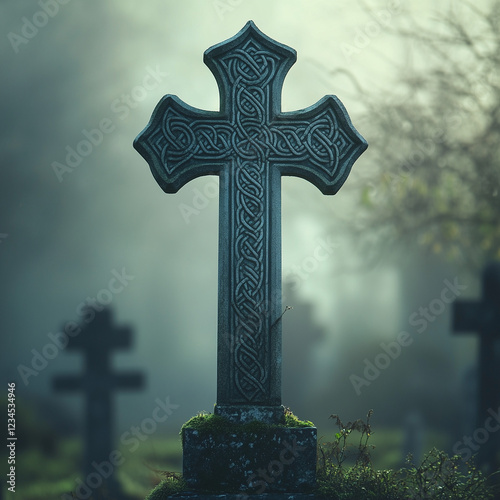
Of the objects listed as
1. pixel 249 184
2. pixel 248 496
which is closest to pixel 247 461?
pixel 248 496

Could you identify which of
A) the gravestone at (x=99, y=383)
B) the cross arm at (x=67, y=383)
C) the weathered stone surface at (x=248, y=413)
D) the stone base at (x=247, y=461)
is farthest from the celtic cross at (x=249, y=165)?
the cross arm at (x=67, y=383)

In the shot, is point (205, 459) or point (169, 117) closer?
point (205, 459)

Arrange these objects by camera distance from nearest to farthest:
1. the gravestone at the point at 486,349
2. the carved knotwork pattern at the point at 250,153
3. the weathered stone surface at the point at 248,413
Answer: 1. the weathered stone surface at the point at 248,413
2. the carved knotwork pattern at the point at 250,153
3. the gravestone at the point at 486,349

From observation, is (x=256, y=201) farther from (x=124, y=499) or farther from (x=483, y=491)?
(x=124, y=499)

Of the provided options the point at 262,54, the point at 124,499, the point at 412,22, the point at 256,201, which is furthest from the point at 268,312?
the point at 412,22

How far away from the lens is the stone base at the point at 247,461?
4.18m

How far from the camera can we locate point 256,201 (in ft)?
14.9

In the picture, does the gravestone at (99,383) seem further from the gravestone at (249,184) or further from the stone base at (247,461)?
the stone base at (247,461)

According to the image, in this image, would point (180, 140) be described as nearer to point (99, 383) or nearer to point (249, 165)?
point (249, 165)

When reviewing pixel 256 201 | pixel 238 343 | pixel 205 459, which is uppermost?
pixel 256 201

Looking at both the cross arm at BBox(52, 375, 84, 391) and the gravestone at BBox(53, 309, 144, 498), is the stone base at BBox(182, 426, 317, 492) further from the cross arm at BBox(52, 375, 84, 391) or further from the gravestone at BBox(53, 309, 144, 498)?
the cross arm at BBox(52, 375, 84, 391)

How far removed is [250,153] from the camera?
4.61m

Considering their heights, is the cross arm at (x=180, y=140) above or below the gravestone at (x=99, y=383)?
above

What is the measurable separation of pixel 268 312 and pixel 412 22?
737 centimetres
